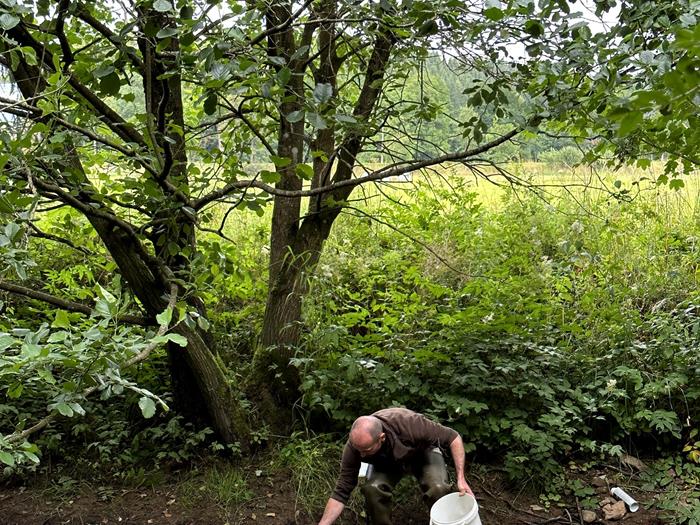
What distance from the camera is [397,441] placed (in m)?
3.84

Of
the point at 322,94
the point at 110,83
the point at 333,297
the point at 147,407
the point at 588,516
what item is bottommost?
the point at 588,516

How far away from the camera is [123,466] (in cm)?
463

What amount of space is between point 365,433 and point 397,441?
12.2 inches

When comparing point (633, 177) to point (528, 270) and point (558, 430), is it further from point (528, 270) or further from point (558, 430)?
point (558, 430)

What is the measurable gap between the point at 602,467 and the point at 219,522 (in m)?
2.57

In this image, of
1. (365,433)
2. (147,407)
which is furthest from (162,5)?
(365,433)

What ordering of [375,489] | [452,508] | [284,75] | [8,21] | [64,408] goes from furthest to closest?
[375,489], [452,508], [284,75], [8,21], [64,408]

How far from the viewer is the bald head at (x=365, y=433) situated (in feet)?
11.9

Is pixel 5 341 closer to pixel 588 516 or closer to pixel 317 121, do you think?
pixel 317 121

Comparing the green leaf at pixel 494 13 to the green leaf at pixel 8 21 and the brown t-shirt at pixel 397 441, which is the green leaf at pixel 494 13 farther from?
the brown t-shirt at pixel 397 441

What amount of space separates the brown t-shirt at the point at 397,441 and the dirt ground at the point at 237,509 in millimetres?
465

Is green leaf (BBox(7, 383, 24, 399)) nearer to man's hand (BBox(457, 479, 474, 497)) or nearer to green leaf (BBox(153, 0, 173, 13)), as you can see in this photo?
green leaf (BBox(153, 0, 173, 13))

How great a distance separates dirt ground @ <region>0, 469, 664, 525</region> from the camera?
4.19 meters

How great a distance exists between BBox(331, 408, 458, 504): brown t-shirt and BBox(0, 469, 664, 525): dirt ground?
0.46 metres
